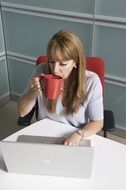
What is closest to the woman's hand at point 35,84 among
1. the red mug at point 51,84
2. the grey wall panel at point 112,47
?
the red mug at point 51,84

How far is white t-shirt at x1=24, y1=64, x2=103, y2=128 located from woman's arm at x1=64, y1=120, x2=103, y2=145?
4cm

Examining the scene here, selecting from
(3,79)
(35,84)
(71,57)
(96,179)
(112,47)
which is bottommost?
(3,79)

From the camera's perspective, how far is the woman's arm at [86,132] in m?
1.34

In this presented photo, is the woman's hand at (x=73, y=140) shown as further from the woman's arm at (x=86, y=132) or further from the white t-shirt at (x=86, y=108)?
the white t-shirt at (x=86, y=108)

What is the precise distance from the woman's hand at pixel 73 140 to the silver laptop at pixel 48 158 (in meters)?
0.17

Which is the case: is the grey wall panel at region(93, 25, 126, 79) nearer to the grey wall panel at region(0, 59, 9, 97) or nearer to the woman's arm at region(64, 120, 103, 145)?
the woman's arm at region(64, 120, 103, 145)

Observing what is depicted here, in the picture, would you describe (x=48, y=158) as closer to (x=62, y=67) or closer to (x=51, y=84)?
(x=51, y=84)

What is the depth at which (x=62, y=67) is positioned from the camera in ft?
4.82

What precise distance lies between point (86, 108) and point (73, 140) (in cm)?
32

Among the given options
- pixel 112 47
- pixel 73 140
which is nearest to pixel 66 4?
pixel 112 47

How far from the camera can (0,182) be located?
1195 mm

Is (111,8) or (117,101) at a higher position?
(111,8)

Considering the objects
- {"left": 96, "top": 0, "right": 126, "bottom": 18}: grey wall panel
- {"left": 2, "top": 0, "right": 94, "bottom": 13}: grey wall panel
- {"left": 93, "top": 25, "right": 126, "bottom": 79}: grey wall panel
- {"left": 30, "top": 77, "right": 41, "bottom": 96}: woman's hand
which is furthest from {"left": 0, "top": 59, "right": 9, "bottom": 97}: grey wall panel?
{"left": 30, "top": 77, "right": 41, "bottom": 96}: woman's hand

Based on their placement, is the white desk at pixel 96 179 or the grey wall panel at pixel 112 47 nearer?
the white desk at pixel 96 179
